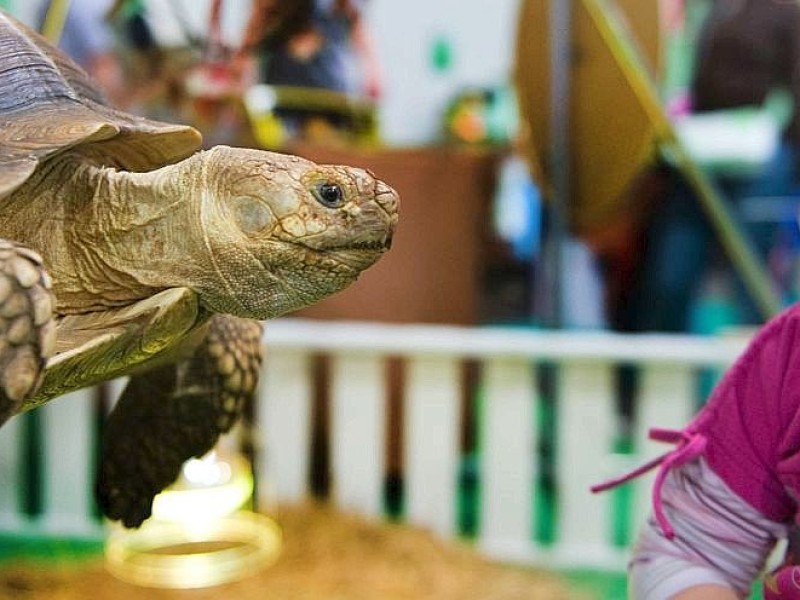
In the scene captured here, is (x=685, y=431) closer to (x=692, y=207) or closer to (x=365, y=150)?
(x=365, y=150)

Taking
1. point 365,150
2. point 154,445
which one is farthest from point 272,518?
point 154,445

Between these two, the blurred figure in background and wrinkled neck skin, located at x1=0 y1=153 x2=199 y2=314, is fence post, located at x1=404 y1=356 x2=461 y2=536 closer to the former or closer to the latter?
the blurred figure in background

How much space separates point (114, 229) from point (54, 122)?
0.07 metres

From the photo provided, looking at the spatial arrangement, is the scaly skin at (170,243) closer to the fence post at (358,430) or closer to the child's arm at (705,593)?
the child's arm at (705,593)

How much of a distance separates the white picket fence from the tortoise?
0.89 m

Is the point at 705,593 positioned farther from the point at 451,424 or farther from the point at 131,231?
the point at 451,424

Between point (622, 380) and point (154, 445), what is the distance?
0.96 m

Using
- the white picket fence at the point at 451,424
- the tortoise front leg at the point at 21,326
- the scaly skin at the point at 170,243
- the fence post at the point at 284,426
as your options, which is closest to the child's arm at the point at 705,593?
the scaly skin at the point at 170,243

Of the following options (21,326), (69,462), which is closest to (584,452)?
(69,462)

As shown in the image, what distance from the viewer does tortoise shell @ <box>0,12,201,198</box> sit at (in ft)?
1.62

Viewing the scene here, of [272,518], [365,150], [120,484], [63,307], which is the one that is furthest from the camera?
[272,518]

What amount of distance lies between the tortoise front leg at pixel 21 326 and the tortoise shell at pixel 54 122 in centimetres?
5

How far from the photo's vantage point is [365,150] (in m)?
1.37

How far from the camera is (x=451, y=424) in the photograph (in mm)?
1505
